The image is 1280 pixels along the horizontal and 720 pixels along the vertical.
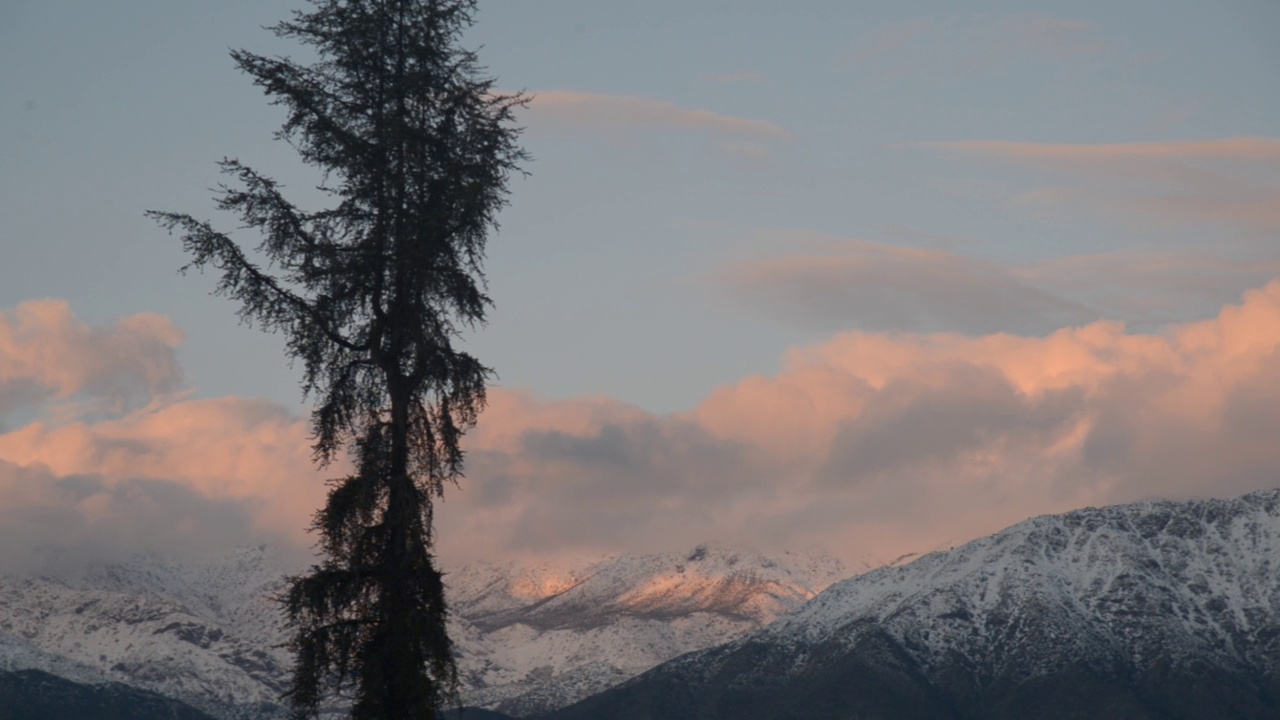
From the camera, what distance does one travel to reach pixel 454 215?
32.7 metres

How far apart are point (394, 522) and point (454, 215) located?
19.8 ft

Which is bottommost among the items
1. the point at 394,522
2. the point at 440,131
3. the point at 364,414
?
the point at 394,522

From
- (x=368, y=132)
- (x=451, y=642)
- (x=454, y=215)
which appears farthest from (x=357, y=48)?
(x=451, y=642)

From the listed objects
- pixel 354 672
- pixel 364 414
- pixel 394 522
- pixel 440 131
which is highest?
pixel 440 131

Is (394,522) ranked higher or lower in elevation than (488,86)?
lower

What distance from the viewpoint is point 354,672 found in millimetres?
30688

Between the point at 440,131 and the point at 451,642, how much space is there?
9.85 metres

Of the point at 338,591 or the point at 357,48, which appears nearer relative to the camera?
the point at 338,591

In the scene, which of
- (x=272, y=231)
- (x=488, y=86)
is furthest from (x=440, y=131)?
(x=272, y=231)

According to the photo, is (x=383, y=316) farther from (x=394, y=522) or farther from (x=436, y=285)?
(x=394, y=522)

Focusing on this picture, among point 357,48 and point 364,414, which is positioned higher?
point 357,48

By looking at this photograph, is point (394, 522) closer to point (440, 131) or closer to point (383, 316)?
point (383, 316)

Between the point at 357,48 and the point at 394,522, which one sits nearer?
the point at 394,522

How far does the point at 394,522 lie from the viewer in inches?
1228
